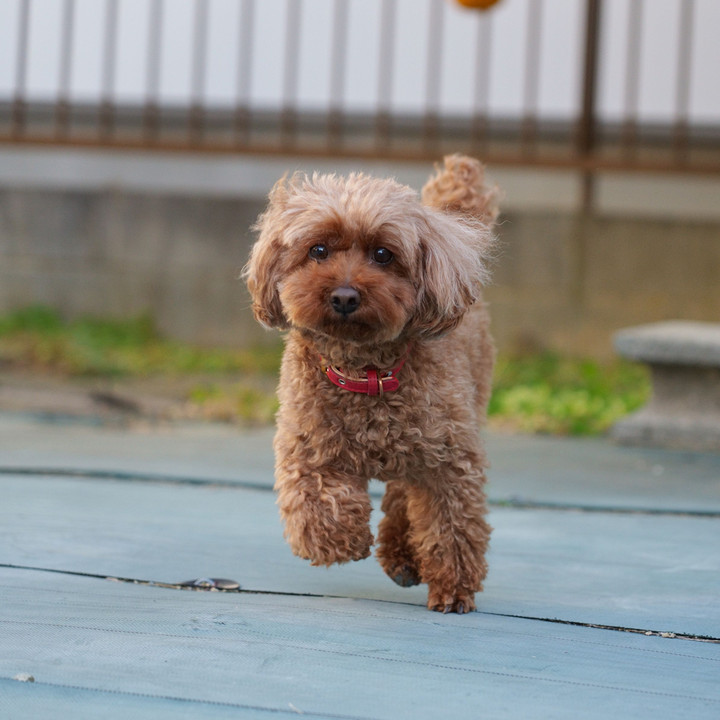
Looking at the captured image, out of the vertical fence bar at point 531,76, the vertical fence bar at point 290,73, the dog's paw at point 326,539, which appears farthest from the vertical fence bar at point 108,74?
the dog's paw at point 326,539

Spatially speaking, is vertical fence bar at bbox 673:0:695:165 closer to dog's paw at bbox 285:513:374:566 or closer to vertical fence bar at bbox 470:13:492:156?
vertical fence bar at bbox 470:13:492:156

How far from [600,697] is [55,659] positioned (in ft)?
3.32

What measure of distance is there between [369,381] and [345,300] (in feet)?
0.85

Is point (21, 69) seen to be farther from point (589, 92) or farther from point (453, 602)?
point (453, 602)

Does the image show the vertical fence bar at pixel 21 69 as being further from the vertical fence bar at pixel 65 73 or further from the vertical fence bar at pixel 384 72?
the vertical fence bar at pixel 384 72

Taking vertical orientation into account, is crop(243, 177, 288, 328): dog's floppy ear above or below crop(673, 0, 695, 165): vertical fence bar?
below

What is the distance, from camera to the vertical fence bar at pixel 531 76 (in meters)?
7.14

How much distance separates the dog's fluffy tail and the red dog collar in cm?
78

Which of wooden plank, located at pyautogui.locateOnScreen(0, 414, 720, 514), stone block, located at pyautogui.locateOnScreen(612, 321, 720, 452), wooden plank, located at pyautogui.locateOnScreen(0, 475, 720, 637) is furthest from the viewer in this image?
stone block, located at pyautogui.locateOnScreen(612, 321, 720, 452)

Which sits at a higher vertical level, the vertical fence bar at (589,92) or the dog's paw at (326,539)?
the vertical fence bar at (589,92)

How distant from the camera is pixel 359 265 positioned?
2.56m

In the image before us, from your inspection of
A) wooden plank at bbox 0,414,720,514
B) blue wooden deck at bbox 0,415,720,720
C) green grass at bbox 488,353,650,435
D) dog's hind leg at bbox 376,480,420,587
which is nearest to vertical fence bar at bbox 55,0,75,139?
wooden plank at bbox 0,414,720,514

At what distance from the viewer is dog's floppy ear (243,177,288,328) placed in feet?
8.83

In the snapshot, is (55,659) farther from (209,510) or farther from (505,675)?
(209,510)
